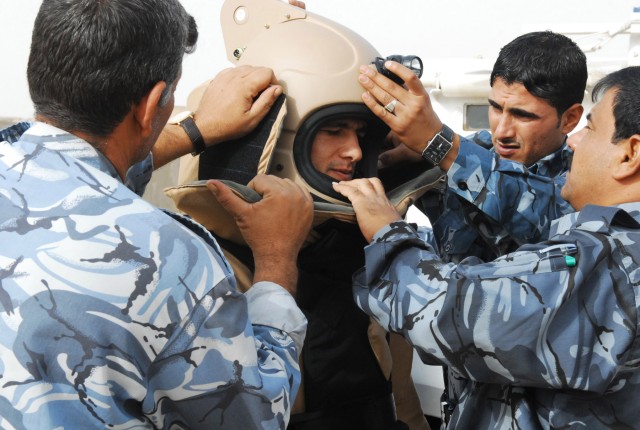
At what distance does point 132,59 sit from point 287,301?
1.85 ft

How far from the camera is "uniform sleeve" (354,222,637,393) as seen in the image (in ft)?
Result: 5.18

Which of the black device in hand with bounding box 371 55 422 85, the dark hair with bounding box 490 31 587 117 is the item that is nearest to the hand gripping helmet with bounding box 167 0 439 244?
the black device in hand with bounding box 371 55 422 85

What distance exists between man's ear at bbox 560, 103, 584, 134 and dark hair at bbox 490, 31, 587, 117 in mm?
16

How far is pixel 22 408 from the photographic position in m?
1.19

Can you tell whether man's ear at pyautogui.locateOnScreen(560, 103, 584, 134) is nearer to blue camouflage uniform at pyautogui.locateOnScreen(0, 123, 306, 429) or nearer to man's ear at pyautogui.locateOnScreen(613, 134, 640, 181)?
man's ear at pyautogui.locateOnScreen(613, 134, 640, 181)

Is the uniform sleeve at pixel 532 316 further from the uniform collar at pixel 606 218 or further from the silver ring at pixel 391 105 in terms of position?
the silver ring at pixel 391 105

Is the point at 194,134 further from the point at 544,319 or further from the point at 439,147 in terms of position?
the point at 544,319

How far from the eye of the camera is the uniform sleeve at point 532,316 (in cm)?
158

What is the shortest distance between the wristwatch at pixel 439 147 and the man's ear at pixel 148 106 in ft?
2.92

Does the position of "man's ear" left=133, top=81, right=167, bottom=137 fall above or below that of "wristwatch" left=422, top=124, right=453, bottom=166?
above

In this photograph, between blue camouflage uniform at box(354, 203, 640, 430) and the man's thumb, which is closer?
Result: blue camouflage uniform at box(354, 203, 640, 430)

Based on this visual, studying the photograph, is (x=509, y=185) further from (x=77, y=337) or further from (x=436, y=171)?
(x=77, y=337)

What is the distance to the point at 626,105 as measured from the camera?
1.82 meters

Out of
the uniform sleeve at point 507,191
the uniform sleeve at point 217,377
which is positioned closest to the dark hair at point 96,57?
the uniform sleeve at point 217,377
